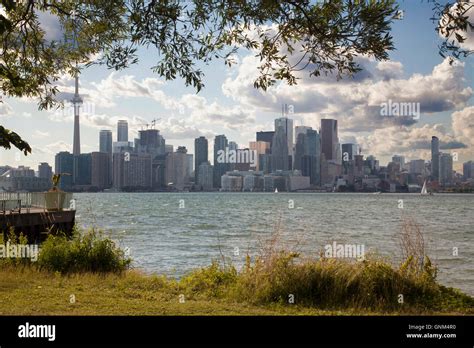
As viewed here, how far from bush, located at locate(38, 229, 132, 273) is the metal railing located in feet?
48.1

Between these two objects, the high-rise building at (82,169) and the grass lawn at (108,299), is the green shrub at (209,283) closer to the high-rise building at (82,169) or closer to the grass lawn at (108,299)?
the grass lawn at (108,299)

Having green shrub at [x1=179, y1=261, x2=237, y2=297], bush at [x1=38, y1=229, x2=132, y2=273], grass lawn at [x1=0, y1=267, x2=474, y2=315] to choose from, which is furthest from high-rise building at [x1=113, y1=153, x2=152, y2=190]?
green shrub at [x1=179, y1=261, x2=237, y2=297]

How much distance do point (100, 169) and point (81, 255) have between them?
81965 mm

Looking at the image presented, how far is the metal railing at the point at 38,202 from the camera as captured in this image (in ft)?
99.9

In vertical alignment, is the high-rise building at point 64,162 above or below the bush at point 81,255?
above

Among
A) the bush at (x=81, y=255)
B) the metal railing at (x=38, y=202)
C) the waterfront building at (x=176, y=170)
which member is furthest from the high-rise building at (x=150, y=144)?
the bush at (x=81, y=255)

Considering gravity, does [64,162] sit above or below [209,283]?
above

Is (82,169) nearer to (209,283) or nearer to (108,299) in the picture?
(209,283)

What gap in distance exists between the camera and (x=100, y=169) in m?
94.9

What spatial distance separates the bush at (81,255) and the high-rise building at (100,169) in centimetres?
7859

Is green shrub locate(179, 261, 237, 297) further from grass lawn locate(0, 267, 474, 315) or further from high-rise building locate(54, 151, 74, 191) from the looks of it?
high-rise building locate(54, 151, 74, 191)

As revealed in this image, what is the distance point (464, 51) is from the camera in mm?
→ 9039

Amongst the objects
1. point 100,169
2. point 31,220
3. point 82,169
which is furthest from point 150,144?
point 31,220
